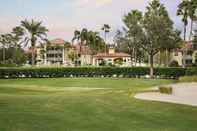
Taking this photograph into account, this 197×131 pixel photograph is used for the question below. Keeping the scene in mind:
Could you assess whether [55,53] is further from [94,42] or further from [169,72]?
[169,72]

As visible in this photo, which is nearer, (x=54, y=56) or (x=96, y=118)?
(x=96, y=118)

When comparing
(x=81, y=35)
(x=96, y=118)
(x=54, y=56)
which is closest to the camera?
(x=96, y=118)

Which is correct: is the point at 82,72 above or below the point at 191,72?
above

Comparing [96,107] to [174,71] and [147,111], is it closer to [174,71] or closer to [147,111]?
[147,111]

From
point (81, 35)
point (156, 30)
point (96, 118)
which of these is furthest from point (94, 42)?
point (96, 118)

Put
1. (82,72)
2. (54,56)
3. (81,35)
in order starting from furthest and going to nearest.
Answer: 1. (54,56)
2. (81,35)
3. (82,72)

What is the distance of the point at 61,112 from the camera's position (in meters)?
13.6

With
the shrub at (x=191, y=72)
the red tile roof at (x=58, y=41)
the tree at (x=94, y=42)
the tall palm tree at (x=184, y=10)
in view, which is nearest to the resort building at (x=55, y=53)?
the red tile roof at (x=58, y=41)

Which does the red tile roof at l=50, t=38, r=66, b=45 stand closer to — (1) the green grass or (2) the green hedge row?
(2) the green hedge row

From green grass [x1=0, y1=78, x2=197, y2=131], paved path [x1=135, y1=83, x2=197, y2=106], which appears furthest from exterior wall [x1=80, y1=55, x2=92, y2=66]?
green grass [x1=0, y1=78, x2=197, y2=131]

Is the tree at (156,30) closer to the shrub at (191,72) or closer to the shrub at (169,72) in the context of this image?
the shrub at (169,72)

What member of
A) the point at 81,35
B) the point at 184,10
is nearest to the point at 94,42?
the point at 81,35

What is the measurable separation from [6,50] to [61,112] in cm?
12583

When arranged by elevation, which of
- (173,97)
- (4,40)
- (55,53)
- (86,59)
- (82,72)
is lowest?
(173,97)
